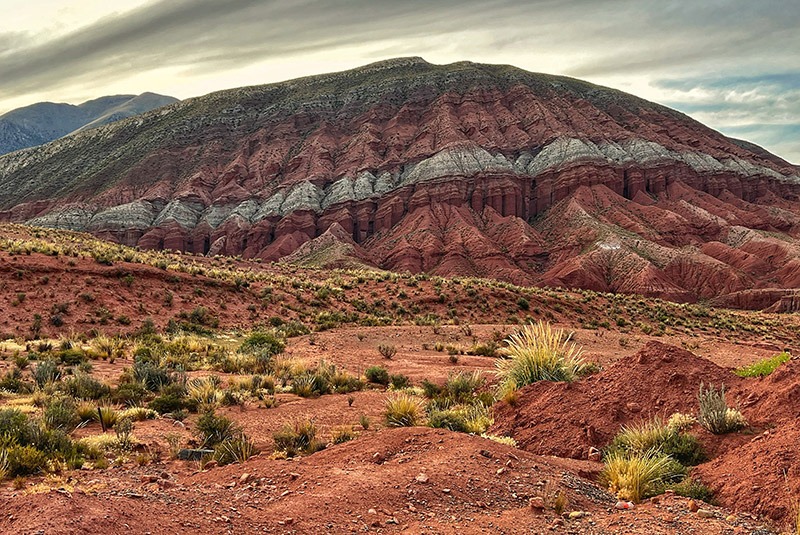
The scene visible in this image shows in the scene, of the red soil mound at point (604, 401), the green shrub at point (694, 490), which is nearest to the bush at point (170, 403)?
the red soil mound at point (604, 401)

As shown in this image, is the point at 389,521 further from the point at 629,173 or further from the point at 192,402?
the point at 629,173

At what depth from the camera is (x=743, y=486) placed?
6.19m

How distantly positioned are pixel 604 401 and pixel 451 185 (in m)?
79.1

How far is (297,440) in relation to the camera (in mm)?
9133

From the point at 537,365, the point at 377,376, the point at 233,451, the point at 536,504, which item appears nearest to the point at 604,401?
the point at 537,365

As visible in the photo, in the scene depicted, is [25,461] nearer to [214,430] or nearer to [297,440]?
[214,430]

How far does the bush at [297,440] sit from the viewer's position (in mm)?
8750

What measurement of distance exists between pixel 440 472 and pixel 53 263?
29.2 m

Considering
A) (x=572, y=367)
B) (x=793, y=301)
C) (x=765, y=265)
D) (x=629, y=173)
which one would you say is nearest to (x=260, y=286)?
(x=572, y=367)

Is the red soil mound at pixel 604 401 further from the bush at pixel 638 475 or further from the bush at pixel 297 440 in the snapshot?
the bush at pixel 297 440

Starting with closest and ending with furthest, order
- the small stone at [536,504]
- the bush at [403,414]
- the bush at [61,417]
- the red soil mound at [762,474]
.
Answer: the red soil mound at [762,474]
the small stone at [536,504]
the bush at [61,417]
the bush at [403,414]

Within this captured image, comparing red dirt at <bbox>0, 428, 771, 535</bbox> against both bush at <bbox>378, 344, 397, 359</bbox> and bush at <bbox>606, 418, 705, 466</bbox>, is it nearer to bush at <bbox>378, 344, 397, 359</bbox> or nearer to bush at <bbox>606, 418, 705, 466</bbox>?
bush at <bbox>606, 418, 705, 466</bbox>

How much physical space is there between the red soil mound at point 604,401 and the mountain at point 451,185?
5602 cm

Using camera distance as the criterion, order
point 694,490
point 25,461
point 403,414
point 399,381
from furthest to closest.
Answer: point 399,381 < point 403,414 < point 25,461 < point 694,490
